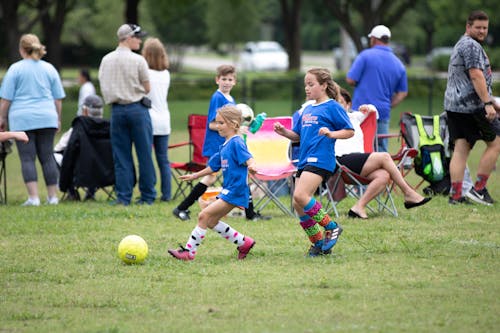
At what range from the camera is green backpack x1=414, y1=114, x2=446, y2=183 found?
453 inches

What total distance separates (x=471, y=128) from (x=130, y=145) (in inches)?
162

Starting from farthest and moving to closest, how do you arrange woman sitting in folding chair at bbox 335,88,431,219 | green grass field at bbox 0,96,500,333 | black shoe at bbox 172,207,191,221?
black shoe at bbox 172,207,191,221 → woman sitting in folding chair at bbox 335,88,431,219 → green grass field at bbox 0,96,500,333

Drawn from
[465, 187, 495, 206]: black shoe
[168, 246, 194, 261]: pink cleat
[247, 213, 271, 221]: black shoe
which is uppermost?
[168, 246, 194, 261]: pink cleat

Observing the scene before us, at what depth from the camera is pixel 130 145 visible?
11328 millimetres

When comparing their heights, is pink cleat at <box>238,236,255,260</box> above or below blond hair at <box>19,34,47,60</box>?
below

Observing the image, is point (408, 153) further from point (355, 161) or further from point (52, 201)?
point (52, 201)

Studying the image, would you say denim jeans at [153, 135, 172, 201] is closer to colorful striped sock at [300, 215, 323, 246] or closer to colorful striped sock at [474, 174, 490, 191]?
colorful striped sock at [474, 174, 490, 191]

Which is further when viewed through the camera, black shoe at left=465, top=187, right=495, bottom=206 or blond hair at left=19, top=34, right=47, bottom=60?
blond hair at left=19, top=34, right=47, bottom=60

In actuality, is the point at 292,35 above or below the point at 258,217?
below

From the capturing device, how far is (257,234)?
29.5 ft

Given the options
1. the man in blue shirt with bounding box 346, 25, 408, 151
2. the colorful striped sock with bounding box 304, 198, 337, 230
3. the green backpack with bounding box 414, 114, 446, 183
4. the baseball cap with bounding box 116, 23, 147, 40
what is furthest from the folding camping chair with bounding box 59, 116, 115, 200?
the colorful striped sock with bounding box 304, 198, 337, 230

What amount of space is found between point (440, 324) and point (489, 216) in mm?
4679

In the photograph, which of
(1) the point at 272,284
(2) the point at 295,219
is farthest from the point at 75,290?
(2) the point at 295,219

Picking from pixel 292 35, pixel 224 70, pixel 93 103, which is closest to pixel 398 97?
pixel 224 70
